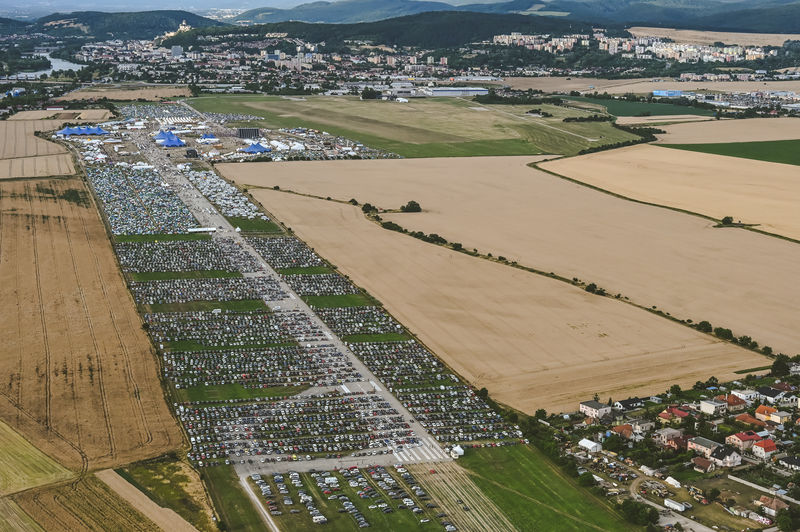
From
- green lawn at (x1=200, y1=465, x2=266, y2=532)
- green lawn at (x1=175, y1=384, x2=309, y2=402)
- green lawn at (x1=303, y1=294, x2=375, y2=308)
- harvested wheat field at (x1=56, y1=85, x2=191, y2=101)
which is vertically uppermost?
harvested wheat field at (x1=56, y1=85, x2=191, y2=101)

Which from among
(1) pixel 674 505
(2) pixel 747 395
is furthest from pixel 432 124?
(1) pixel 674 505

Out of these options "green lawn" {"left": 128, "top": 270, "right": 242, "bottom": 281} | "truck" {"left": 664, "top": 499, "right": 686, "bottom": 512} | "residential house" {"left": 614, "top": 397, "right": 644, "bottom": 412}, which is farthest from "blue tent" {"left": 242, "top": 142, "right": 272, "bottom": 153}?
"truck" {"left": 664, "top": 499, "right": 686, "bottom": 512}

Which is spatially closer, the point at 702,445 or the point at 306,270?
the point at 702,445

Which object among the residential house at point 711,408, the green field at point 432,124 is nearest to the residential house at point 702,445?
the residential house at point 711,408

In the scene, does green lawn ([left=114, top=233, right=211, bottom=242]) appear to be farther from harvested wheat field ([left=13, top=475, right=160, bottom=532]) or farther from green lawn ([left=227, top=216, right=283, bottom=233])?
harvested wheat field ([left=13, top=475, right=160, bottom=532])

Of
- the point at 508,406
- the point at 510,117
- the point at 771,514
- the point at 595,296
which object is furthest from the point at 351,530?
the point at 510,117

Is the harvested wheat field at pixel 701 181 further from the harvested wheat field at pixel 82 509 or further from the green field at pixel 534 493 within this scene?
the harvested wheat field at pixel 82 509

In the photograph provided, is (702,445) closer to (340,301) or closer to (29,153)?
(340,301)
